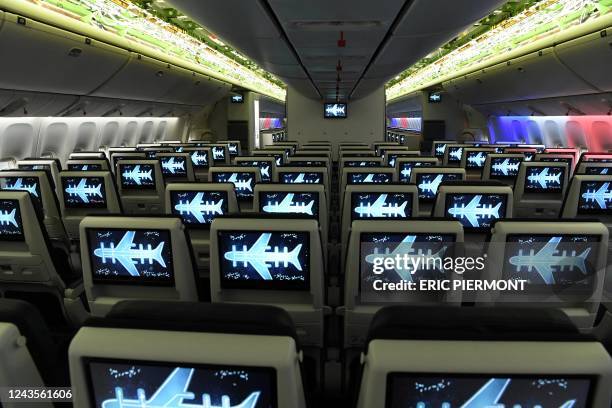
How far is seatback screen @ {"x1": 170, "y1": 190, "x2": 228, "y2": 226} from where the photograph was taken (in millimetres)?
5215

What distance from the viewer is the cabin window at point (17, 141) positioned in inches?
469

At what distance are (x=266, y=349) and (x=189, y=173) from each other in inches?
374

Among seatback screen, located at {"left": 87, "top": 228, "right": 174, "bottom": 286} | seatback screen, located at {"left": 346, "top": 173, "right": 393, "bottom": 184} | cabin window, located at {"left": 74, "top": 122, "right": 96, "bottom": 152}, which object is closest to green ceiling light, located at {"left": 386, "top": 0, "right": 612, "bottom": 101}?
seatback screen, located at {"left": 346, "top": 173, "right": 393, "bottom": 184}

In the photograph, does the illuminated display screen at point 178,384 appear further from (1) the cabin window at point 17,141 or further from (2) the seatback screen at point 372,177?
(1) the cabin window at point 17,141

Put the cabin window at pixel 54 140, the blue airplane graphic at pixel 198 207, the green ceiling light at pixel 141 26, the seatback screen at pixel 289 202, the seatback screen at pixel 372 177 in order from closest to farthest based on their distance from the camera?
the seatback screen at pixel 289 202
the blue airplane graphic at pixel 198 207
the seatback screen at pixel 372 177
the green ceiling light at pixel 141 26
the cabin window at pixel 54 140

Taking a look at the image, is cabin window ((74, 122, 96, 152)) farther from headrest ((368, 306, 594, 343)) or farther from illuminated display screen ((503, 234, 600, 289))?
headrest ((368, 306, 594, 343))

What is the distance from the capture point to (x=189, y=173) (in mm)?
10453

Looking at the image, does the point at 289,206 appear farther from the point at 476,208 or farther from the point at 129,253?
the point at 129,253

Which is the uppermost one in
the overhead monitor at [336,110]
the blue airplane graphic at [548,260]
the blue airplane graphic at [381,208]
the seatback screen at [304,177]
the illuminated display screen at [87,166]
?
the overhead monitor at [336,110]

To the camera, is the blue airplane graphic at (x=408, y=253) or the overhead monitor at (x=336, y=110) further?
the overhead monitor at (x=336, y=110)

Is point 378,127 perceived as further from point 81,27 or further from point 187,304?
point 187,304

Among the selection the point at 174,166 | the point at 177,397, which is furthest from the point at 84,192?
the point at 177,397

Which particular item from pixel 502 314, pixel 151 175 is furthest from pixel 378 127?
pixel 502 314

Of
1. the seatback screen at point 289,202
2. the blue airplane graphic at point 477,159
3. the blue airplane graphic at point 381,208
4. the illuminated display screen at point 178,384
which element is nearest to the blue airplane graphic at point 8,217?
the seatback screen at point 289,202
